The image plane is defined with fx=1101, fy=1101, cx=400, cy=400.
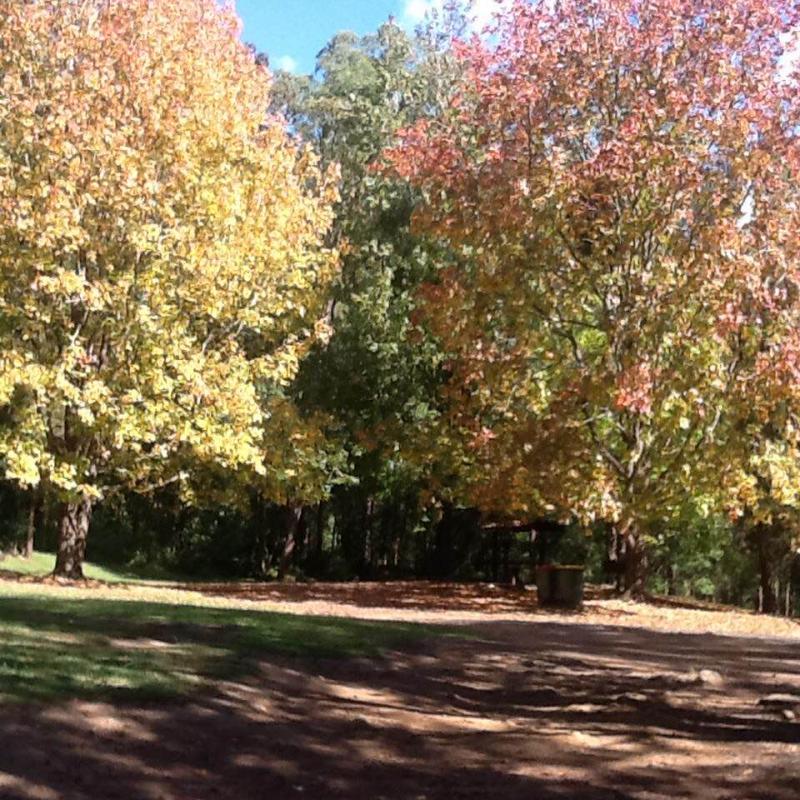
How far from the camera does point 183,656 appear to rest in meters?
8.93

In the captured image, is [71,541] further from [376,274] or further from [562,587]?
[376,274]

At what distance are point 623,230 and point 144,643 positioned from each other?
10.6m

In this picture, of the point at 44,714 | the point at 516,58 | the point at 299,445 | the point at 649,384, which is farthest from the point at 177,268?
the point at 44,714

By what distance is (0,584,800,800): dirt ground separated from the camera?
5676mm

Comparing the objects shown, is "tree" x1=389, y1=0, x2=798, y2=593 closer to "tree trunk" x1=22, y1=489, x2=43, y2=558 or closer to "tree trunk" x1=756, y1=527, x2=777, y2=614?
"tree trunk" x1=756, y1=527, x2=777, y2=614

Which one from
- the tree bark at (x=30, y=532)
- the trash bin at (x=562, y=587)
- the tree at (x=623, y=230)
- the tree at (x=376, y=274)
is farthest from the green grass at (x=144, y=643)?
the tree bark at (x=30, y=532)

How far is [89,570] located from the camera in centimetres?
2858

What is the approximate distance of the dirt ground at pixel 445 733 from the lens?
5.68 metres

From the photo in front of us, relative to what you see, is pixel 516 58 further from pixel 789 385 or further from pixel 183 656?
pixel 183 656

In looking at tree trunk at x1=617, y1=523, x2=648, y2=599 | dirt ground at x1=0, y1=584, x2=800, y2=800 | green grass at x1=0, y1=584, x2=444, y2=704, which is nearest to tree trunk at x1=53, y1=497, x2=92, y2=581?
green grass at x1=0, y1=584, x2=444, y2=704

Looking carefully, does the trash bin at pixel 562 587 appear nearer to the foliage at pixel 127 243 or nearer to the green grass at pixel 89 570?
the foliage at pixel 127 243

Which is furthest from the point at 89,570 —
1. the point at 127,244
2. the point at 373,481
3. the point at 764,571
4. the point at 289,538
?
the point at 764,571

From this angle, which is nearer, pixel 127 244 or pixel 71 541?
pixel 127 244

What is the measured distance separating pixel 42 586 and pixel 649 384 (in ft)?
31.4
